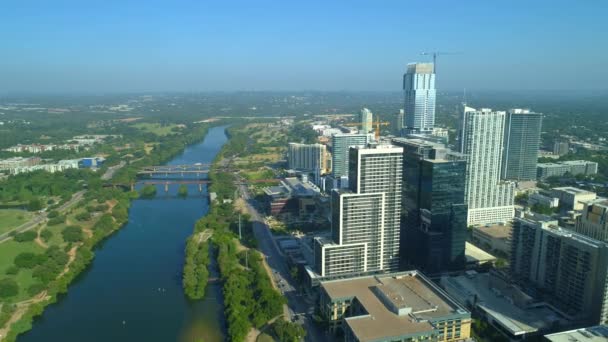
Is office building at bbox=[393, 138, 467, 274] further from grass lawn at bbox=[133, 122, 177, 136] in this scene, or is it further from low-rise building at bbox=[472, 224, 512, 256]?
grass lawn at bbox=[133, 122, 177, 136]

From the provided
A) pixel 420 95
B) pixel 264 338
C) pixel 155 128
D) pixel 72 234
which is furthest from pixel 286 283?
pixel 155 128

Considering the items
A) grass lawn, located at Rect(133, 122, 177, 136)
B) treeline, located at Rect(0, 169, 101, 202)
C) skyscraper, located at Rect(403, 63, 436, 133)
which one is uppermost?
skyscraper, located at Rect(403, 63, 436, 133)

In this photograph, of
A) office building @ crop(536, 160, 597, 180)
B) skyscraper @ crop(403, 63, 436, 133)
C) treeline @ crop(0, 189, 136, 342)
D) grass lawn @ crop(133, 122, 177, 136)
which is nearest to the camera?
treeline @ crop(0, 189, 136, 342)

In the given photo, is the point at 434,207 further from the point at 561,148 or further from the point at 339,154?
the point at 561,148

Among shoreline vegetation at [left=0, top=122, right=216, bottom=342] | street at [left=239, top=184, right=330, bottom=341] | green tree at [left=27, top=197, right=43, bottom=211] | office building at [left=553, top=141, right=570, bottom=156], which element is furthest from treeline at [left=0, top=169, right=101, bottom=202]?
office building at [left=553, top=141, right=570, bottom=156]

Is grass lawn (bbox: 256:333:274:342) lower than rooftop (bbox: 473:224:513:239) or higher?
lower

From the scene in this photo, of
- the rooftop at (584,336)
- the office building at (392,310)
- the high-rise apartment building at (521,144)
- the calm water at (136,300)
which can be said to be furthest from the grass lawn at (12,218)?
the high-rise apartment building at (521,144)
